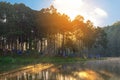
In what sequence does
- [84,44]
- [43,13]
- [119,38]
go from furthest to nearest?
[119,38], [84,44], [43,13]

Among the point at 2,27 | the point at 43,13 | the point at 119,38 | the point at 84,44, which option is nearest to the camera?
the point at 2,27

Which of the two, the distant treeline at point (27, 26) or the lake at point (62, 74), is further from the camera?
the distant treeline at point (27, 26)

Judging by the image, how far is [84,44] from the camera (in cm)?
11788

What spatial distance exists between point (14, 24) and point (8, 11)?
371cm

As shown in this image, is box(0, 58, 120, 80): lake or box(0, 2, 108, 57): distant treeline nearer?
box(0, 58, 120, 80): lake

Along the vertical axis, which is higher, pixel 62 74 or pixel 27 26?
pixel 27 26

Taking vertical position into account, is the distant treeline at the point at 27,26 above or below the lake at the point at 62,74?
above

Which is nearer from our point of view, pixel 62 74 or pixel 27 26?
pixel 62 74

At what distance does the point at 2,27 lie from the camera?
78.2 m

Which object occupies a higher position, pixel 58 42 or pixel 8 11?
pixel 8 11

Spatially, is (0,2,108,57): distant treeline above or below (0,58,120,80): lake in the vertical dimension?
above

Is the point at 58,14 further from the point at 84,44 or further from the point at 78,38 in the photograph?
the point at 84,44

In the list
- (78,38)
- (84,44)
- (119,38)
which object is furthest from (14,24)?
(119,38)

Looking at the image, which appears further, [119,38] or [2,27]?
[119,38]
